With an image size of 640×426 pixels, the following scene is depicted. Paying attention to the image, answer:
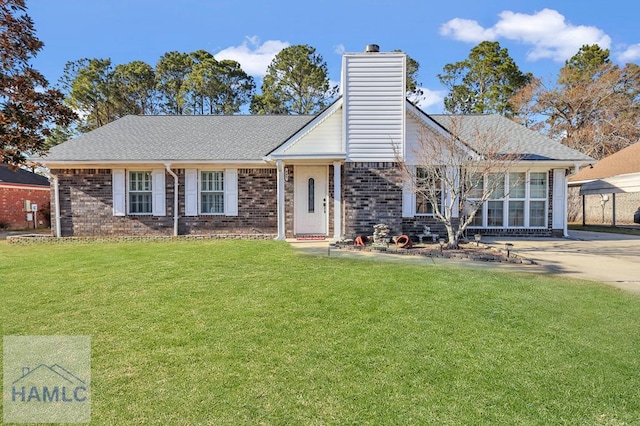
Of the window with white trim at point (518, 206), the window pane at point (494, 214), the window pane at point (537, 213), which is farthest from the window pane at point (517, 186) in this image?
the window pane at point (494, 214)

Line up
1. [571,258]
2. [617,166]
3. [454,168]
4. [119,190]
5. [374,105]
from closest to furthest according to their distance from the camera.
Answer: [571,258] < [454,168] < [374,105] < [119,190] < [617,166]

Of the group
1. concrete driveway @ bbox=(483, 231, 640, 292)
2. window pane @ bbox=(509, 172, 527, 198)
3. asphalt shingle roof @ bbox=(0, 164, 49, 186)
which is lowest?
concrete driveway @ bbox=(483, 231, 640, 292)

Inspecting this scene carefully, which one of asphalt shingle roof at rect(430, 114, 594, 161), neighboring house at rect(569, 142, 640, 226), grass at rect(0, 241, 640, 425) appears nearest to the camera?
grass at rect(0, 241, 640, 425)

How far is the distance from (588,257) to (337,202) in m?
6.56

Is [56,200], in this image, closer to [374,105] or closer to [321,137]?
[321,137]

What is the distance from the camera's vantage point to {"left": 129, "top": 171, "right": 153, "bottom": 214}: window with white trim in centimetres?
1275

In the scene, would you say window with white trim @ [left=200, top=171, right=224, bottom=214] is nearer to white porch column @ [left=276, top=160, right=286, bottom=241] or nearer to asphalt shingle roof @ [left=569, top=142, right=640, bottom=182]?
white porch column @ [left=276, top=160, right=286, bottom=241]

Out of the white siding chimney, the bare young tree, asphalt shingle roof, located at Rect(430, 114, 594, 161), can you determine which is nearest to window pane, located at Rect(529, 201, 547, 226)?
asphalt shingle roof, located at Rect(430, 114, 594, 161)

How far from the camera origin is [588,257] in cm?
850

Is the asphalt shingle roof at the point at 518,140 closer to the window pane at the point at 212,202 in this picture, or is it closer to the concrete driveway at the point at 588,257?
the concrete driveway at the point at 588,257

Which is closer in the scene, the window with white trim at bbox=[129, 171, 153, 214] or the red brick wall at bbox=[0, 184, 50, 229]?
the window with white trim at bbox=[129, 171, 153, 214]

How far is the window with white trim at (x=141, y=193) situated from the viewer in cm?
1275

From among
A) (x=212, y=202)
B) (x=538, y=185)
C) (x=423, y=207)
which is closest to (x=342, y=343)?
(x=423, y=207)

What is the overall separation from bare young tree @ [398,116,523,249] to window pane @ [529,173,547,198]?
2.53m
